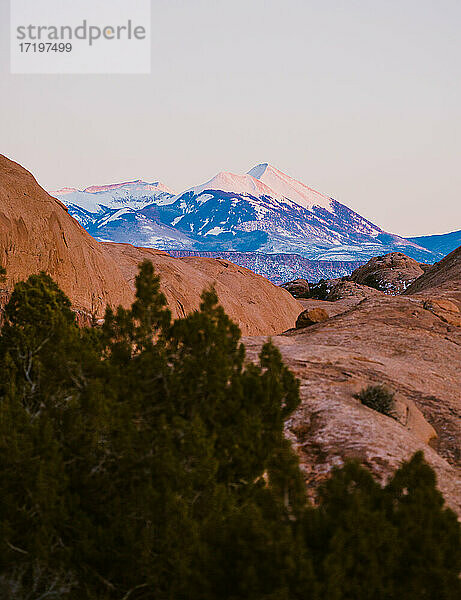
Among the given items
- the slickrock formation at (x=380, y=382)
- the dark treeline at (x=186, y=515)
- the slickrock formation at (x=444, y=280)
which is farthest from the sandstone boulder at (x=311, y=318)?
the dark treeline at (x=186, y=515)

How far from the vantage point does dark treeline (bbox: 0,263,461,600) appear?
Answer: 4.04 metres

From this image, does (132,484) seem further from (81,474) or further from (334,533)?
(334,533)

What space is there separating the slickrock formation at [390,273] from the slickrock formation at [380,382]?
3798 centimetres

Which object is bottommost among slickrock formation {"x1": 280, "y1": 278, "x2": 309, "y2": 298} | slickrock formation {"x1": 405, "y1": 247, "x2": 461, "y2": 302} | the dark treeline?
slickrock formation {"x1": 280, "y1": 278, "x2": 309, "y2": 298}

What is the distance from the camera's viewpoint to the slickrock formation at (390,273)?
59.8m

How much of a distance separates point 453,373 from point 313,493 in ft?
30.0

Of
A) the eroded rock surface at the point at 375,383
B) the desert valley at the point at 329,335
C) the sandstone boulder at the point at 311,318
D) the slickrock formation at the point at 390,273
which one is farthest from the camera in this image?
the slickrock formation at the point at 390,273

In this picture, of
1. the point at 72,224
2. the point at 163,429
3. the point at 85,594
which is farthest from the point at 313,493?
the point at 72,224

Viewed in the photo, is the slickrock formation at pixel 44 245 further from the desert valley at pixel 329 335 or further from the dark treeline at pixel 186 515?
the dark treeline at pixel 186 515

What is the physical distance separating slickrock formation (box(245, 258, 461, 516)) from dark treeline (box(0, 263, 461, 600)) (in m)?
2.96

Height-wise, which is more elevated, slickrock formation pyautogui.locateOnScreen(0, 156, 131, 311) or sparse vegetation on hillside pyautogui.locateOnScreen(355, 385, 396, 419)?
slickrock formation pyautogui.locateOnScreen(0, 156, 131, 311)

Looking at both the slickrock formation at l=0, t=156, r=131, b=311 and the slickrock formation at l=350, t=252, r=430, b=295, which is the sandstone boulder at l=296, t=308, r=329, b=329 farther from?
the slickrock formation at l=350, t=252, r=430, b=295

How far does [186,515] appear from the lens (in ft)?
14.4

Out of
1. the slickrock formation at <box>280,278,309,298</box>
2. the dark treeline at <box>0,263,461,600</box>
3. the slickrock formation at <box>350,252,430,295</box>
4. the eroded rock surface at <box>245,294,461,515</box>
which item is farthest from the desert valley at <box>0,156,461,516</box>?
the slickrock formation at <box>280,278,309,298</box>
